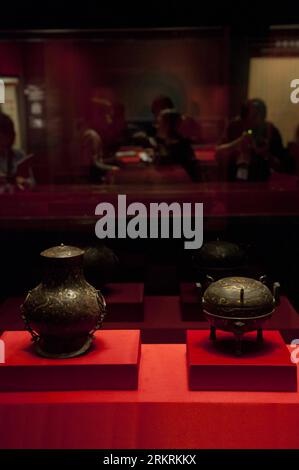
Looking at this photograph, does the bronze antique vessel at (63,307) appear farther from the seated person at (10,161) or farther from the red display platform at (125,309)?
the seated person at (10,161)

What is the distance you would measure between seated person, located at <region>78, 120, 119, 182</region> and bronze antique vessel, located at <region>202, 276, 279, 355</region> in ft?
4.03

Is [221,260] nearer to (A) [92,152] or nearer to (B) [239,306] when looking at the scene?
(B) [239,306]

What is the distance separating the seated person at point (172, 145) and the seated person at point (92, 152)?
1.07 feet

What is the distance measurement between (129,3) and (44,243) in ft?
4.40

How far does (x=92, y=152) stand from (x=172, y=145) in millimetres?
472

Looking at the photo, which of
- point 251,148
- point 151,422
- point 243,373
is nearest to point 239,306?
point 243,373

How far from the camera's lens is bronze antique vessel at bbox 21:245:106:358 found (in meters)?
2.21

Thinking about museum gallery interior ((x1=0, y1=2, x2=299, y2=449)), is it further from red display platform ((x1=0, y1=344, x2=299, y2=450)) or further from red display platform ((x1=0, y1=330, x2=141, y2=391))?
red display platform ((x1=0, y1=344, x2=299, y2=450))

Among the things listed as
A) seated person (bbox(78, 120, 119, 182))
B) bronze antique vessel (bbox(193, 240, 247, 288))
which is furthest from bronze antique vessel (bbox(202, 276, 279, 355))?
seated person (bbox(78, 120, 119, 182))

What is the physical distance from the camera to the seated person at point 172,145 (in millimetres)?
3156

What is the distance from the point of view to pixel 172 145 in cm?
318

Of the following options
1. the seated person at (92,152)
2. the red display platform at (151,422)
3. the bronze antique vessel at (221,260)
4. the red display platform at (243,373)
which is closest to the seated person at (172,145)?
the seated person at (92,152)

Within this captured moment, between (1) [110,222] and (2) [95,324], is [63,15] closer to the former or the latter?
(1) [110,222]
